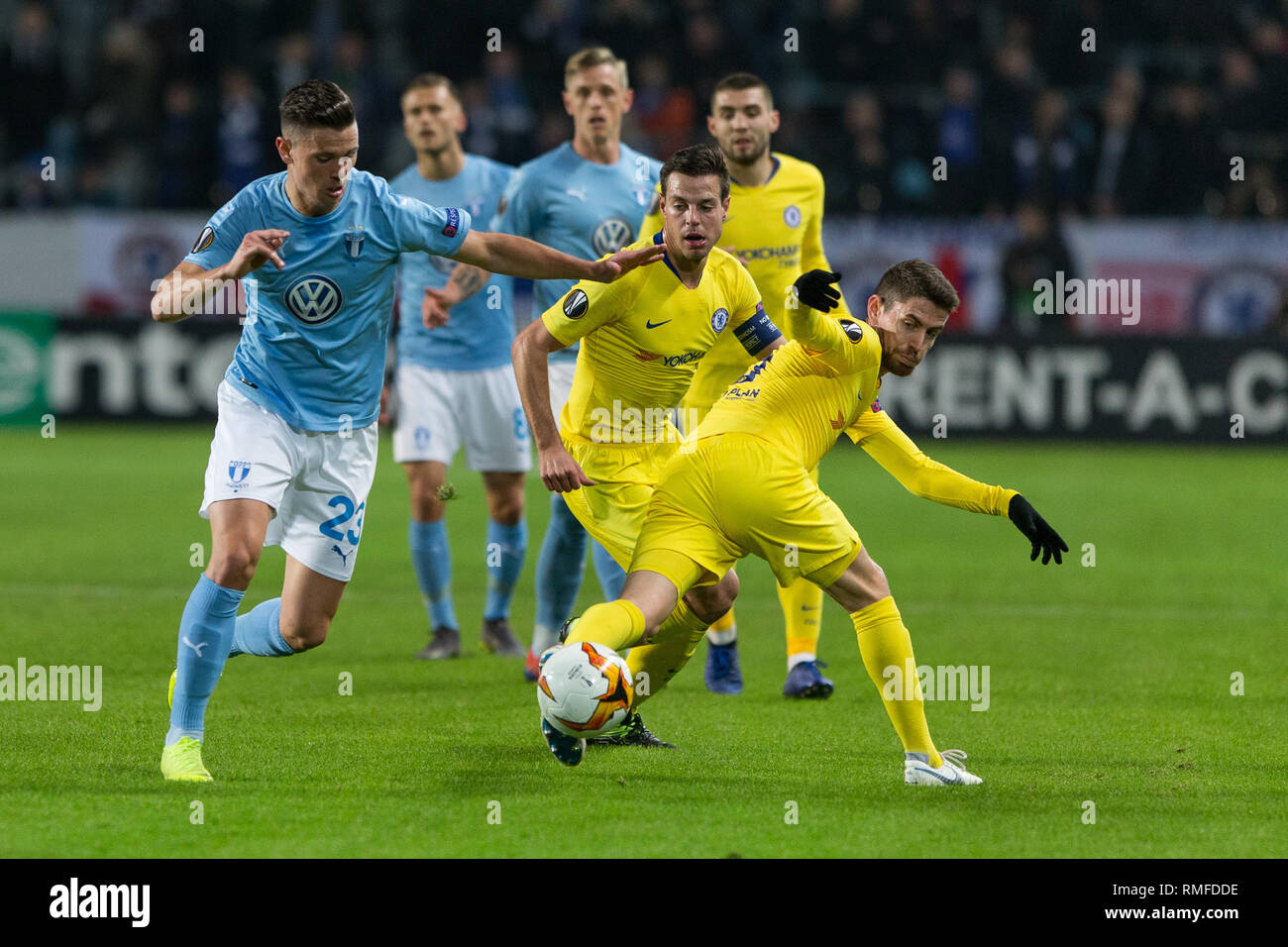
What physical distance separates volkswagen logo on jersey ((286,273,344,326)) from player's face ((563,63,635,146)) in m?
2.42

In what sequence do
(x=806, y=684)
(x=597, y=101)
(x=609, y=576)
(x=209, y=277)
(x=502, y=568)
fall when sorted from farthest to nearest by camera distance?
(x=502, y=568), (x=597, y=101), (x=609, y=576), (x=806, y=684), (x=209, y=277)

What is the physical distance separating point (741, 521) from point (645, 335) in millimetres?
931

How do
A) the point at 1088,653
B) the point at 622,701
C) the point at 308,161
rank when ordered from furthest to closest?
the point at 1088,653 → the point at 308,161 → the point at 622,701

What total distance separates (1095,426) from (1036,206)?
9.12 ft

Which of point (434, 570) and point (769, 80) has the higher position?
point (769, 80)

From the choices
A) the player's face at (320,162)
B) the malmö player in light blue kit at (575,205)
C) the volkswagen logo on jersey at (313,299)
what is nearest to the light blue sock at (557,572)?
the malmö player in light blue kit at (575,205)

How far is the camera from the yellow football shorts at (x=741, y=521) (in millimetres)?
5793

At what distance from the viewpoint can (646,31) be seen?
20.0m

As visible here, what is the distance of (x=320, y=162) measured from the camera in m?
5.68

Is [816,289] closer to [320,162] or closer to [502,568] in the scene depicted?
[320,162]

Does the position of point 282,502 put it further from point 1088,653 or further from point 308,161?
point 1088,653

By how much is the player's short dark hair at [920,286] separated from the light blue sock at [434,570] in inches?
135

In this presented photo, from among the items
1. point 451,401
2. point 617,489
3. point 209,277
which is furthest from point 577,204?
point 209,277

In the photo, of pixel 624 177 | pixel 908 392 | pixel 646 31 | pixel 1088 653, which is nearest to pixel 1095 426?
pixel 908 392
